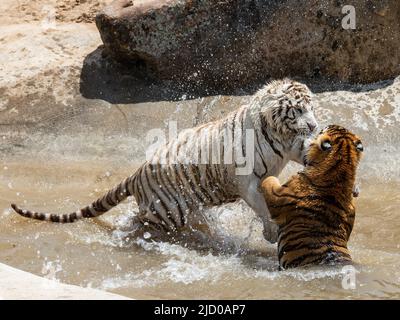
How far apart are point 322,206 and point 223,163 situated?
96 cm

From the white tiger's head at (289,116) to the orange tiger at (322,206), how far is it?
413 mm

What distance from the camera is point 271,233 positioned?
519 centimetres

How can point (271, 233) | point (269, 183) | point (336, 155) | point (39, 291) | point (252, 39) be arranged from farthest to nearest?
point (252, 39) → point (271, 233) → point (269, 183) → point (336, 155) → point (39, 291)

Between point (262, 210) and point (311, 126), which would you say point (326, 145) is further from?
point (262, 210)

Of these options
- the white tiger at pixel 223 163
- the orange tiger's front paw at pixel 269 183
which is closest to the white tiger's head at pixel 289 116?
the white tiger at pixel 223 163

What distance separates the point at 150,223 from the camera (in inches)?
226

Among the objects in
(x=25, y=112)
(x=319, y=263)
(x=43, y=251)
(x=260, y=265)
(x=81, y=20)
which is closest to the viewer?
(x=319, y=263)

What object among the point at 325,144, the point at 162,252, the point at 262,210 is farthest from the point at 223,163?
the point at 325,144

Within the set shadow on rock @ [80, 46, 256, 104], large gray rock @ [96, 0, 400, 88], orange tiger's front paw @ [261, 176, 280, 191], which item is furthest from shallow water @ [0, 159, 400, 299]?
large gray rock @ [96, 0, 400, 88]

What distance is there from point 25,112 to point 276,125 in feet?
10.6

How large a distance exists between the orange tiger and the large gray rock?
324 cm

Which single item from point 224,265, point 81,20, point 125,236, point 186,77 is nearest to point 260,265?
point 224,265

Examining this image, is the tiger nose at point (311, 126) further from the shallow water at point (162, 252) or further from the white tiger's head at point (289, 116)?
the shallow water at point (162, 252)

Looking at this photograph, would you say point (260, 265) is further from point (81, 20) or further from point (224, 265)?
point (81, 20)
